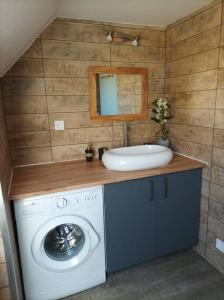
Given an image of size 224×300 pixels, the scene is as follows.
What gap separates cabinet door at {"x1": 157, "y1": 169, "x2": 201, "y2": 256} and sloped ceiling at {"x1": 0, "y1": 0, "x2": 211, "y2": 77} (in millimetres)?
1405

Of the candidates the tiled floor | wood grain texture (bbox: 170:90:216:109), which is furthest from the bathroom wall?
the tiled floor

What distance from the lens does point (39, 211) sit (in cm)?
154

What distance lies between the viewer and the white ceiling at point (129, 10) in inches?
67.1

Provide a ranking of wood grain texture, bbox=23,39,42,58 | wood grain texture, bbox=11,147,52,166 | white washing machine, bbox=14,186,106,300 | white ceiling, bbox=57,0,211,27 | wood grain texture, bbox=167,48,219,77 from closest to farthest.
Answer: white washing machine, bbox=14,186,106,300 → white ceiling, bbox=57,0,211,27 → wood grain texture, bbox=167,48,219,77 → wood grain texture, bbox=23,39,42,58 → wood grain texture, bbox=11,147,52,166

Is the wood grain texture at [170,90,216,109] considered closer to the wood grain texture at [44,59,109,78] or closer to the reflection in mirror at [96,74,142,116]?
the reflection in mirror at [96,74,142,116]

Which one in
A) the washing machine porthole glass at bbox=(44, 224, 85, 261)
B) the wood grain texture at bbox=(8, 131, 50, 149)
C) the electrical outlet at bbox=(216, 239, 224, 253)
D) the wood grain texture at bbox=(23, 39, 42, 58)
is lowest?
the electrical outlet at bbox=(216, 239, 224, 253)

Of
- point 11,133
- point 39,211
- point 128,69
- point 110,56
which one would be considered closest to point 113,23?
point 110,56

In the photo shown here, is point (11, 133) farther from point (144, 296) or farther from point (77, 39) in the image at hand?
point (144, 296)

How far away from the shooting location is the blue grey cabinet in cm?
178

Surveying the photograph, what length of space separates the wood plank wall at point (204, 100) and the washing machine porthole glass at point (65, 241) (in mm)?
1181

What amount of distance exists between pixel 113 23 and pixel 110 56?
11.9 inches

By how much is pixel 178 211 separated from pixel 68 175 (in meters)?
1.06

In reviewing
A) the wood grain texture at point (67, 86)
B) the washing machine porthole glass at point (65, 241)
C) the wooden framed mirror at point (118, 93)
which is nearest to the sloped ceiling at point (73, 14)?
the wood grain texture at point (67, 86)

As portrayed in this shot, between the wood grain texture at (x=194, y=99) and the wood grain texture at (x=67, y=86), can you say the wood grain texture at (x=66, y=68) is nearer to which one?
the wood grain texture at (x=67, y=86)
